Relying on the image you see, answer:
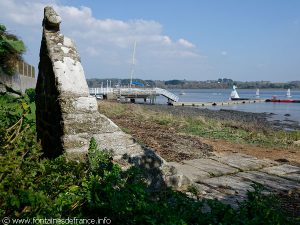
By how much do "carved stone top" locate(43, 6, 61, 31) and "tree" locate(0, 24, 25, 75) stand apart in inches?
Result: 209

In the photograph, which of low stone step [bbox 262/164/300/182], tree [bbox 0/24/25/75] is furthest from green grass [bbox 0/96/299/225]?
tree [bbox 0/24/25/75]

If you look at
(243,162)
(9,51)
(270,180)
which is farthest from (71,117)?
(9,51)

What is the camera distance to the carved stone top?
181 inches

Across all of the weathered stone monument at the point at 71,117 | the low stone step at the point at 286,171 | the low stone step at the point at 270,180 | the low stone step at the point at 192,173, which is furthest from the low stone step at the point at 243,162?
the weathered stone monument at the point at 71,117

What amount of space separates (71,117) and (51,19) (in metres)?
1.45

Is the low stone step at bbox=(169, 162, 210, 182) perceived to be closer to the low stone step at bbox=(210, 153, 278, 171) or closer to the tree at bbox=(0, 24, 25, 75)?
the low stone step at bbox=(210, 153, 278, 171)

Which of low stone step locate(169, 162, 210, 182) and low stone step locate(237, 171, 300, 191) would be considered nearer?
low stone step locate(237, 171, 300, 191)

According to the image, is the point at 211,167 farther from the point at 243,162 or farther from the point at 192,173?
the point at 243,162

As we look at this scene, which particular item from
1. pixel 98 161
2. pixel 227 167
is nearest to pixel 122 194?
pixel 98 161

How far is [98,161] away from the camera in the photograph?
355 centimetres

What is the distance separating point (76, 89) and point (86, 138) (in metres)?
0.64

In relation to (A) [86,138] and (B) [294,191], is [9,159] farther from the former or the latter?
(B) [294,191]

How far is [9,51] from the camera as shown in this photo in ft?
32.3

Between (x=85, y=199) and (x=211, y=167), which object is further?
(x=211, y=167)
